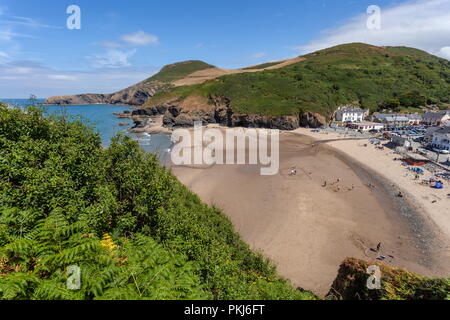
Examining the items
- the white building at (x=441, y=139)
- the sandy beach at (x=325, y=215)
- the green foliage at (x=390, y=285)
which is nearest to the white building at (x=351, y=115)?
the white building at (x=441, y=139)

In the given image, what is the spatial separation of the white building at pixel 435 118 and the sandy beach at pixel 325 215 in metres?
54.2

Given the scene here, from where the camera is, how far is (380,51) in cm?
17200

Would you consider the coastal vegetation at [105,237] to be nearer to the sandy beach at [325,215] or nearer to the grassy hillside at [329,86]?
the sandy beach at [325,215]

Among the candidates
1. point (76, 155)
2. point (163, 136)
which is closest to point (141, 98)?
point (163, 136)

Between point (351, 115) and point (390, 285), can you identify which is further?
point (351, 115)

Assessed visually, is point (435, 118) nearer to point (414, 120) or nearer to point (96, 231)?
point (414, 120)

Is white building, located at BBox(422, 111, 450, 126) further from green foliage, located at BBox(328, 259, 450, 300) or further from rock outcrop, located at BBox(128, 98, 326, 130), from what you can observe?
green foliage, located at BBox(328, 259, 450, 300)

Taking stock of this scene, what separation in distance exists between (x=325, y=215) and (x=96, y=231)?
2670cm

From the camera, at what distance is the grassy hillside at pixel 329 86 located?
305 ft

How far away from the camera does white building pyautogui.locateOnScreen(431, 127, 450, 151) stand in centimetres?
5088

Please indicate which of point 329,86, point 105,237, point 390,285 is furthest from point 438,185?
point 329,86

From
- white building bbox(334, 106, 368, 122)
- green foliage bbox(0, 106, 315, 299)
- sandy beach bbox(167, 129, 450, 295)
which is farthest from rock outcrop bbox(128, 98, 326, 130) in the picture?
green foliage bbox(0, 106, 315, 299)

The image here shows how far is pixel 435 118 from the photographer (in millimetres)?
81312
